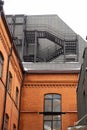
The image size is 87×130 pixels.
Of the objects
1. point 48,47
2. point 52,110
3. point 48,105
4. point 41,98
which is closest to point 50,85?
point 41,98

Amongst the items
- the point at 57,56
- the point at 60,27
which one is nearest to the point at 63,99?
the point at 57,56

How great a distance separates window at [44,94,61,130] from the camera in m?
26.3

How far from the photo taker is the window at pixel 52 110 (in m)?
26.3

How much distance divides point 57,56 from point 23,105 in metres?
12.8

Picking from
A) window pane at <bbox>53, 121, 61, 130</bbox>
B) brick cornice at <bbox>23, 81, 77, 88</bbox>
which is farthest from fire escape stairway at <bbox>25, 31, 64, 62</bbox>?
window pane at <bbox>53, 121, 61, 130</bbox>

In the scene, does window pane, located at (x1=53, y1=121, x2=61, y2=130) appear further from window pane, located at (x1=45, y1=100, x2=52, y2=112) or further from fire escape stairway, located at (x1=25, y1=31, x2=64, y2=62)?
fire escape stairway, located at (x1=25, y1=31, x2=64, y2=62)

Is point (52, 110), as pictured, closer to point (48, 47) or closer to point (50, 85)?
point (50, 85)

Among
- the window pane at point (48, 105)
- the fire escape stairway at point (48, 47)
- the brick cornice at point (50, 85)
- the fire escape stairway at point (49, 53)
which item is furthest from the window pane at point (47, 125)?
the fire escape stairway at point (49, 53)

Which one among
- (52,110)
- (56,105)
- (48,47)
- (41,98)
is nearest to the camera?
(52,110)

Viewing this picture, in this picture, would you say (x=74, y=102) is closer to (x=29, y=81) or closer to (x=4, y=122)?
(x=29, y=81)

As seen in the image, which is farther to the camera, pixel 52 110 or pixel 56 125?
pixel 52 110

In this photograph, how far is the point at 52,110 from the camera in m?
27.0

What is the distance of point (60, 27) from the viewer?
4041cm

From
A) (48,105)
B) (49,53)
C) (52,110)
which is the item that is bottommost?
(52,110)
